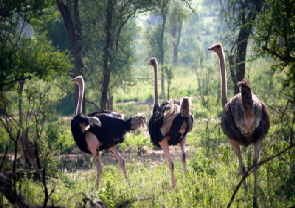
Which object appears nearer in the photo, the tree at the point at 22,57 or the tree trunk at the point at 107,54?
the tree at the point at 22,57

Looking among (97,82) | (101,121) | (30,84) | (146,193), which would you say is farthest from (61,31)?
(146,193)

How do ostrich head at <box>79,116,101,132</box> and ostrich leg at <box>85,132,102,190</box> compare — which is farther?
ostrich leg at <box>85,132,102,190</box>

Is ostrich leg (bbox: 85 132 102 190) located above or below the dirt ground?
above

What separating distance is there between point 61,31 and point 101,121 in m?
14.8

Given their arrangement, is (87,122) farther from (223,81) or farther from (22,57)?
(22,57)

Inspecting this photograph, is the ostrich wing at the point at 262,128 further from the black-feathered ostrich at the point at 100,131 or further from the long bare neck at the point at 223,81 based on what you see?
the black-feathered ostrich at the point at 100,131

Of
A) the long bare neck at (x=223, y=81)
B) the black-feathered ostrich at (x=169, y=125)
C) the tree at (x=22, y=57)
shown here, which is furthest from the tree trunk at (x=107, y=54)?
the long bare neck at (x=223, y=81)

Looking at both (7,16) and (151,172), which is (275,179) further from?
(7,16)

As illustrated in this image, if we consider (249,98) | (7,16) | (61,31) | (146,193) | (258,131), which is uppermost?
(61,31)

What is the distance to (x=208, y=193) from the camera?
5.62 metres

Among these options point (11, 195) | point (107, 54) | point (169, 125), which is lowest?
point (11, 195)

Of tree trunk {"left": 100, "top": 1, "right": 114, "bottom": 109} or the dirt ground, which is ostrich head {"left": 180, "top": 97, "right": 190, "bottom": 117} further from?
tree trunk {"left": 100, "top": 1, "right": 114, "bottom": 109}

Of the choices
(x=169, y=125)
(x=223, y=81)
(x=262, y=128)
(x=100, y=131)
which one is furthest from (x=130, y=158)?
(x=262, y=128)

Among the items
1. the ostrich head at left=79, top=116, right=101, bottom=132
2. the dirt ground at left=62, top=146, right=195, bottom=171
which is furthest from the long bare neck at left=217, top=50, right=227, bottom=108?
the dirt ground at left=62, top=146, right=195, bottom=171
